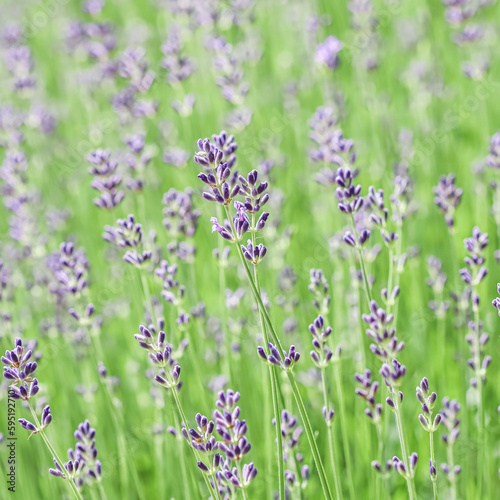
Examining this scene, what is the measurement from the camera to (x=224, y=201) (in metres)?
1.78

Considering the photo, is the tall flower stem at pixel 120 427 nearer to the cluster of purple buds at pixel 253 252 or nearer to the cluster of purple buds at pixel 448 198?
the cluster of purple buds at pixel 253 252

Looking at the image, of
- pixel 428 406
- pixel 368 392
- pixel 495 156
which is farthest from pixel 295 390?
pixel 495 156

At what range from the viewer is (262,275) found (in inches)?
139

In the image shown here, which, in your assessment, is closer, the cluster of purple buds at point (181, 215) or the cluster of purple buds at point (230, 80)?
the cluster of purple buds at point (181, 215)

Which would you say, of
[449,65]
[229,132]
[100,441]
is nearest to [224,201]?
[100,441]

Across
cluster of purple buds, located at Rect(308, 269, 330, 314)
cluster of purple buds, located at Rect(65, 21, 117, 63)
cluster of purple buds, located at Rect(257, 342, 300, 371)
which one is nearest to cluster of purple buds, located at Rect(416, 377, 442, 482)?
cluster of purple buds, located at Rect(257, 342, 300, 371)

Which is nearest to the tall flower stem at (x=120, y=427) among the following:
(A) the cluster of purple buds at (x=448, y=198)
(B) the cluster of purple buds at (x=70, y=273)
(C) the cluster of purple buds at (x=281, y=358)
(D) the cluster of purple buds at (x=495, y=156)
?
(B) the cluster of purple buds at (x=70, y=273)

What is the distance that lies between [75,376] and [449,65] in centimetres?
386

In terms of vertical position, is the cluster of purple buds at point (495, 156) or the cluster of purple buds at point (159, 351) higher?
the cluster of purple buds at point (495, 156)

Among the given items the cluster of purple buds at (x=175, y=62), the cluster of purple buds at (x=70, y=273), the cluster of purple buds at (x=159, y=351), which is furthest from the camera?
the cluster of purple buds at (x=175, y=62)

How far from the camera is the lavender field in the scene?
6.94 ft

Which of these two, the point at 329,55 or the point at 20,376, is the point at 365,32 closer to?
the point at 329,55

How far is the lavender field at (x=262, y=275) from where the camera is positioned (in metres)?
2.12

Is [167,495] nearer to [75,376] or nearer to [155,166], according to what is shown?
[75,376]
